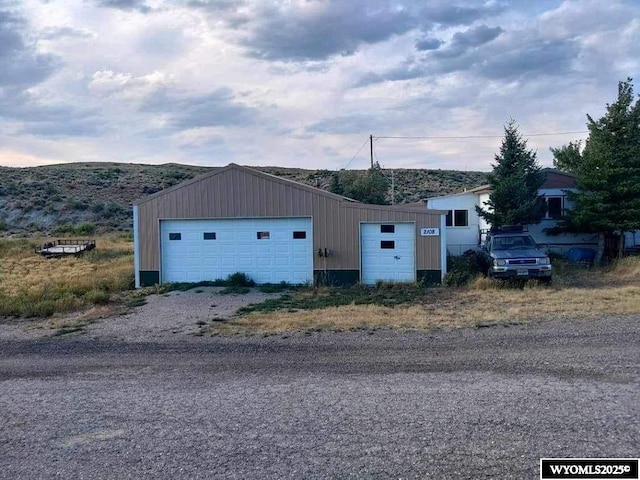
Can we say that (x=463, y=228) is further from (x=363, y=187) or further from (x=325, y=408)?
(x=325, y=408)

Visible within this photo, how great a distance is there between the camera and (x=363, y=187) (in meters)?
32.8

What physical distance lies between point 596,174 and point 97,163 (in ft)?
254

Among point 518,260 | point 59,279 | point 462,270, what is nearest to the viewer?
point 518,260

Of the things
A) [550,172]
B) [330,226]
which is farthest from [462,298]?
[550,172]

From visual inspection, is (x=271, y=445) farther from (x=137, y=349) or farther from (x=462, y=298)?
(x=462, y=298)

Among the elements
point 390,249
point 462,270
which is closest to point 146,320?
point 390,249

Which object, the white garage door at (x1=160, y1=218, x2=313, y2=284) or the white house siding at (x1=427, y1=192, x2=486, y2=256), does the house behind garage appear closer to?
the white garage door at (x1=160, y1=218, x2=313, y2=284)

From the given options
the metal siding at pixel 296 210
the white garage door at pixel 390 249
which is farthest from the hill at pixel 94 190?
the metal siding at pixel 296 210

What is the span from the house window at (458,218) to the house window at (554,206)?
140 inches

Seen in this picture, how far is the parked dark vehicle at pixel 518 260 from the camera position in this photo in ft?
53.7

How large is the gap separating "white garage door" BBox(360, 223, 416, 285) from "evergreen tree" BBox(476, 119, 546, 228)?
7.83 metres

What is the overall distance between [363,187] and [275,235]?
1507 centimetres

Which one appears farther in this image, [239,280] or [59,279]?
[59,279]

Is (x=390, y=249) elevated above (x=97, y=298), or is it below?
above
